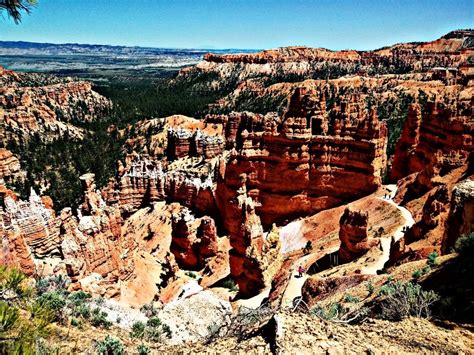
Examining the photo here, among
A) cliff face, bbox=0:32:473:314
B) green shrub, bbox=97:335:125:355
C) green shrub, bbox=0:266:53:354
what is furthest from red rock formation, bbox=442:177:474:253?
green shrub, bbox=0:266:53:354

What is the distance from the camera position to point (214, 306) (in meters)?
18.0

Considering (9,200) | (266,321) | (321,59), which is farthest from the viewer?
(321,59)

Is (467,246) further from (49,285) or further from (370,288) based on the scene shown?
(49,285)

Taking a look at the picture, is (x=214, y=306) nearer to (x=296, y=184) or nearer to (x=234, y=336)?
(x=234, y=336)

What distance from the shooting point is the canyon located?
62.9ft

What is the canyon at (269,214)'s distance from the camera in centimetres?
1917

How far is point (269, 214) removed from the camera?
115 feet

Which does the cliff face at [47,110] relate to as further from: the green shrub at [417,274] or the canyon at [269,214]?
the green shrub at [417,274]

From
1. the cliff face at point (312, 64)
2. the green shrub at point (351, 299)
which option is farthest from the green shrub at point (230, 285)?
the cliff face at point (312, 64)

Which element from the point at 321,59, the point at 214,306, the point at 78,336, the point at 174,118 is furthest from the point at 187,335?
the point at 321,59

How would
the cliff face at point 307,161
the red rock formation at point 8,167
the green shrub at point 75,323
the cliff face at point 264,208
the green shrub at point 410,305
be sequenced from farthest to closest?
1. the red rock formation at point 8,167
2. the cliff face at point 307,161
3. the cliff face at point 264,208
4. the green shrub at point 75,323
5. the green shrub at point 410,305

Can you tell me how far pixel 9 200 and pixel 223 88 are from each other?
458ft

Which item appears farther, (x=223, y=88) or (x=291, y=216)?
(x=223, y=88)

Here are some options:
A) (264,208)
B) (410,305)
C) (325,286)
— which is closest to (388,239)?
(325,286)
